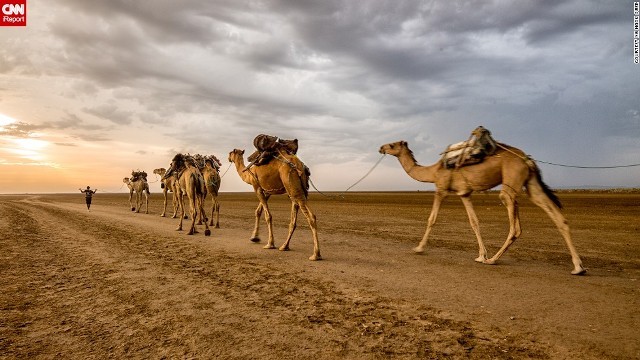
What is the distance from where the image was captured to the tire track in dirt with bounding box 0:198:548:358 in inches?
163

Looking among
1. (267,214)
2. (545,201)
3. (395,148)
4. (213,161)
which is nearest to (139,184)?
(213,161)

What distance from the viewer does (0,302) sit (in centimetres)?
584

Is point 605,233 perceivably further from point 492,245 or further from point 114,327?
point 114,327

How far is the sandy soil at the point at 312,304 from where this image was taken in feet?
13.8

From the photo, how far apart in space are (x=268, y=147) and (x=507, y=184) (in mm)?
6459

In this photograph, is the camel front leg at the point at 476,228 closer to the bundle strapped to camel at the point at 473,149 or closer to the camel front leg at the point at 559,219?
the bundle strapped to camel at the point at 473,149

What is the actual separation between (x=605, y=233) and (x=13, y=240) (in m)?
23.8

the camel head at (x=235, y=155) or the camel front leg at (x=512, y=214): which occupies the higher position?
the camel head at (x=235, y=155)

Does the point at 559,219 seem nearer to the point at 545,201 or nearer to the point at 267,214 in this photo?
the point at 545,201

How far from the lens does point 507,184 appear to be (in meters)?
8.42

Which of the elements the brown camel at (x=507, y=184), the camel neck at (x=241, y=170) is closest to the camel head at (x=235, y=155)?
the camel neck at (x=241, y=170)

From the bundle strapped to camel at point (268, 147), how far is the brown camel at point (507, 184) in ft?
14.2

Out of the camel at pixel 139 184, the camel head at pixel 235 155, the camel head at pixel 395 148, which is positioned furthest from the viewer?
the camel at pixel 139 184

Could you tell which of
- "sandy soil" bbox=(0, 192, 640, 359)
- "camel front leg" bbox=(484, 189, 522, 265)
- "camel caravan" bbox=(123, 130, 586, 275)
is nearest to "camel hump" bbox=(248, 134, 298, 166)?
"camel caravan" bbox=(123, 130, 586, 275)
